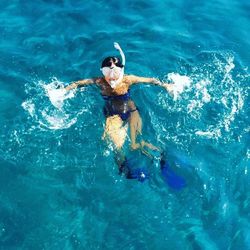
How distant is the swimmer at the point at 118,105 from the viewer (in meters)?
8.16

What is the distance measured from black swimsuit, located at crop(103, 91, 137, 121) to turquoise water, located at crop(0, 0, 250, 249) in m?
0.43

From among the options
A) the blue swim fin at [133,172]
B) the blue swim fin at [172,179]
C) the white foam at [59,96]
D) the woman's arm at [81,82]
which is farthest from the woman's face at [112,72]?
the blue swim fin at [172,179]

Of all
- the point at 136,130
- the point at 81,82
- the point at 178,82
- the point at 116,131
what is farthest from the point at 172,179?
the point at 81,82

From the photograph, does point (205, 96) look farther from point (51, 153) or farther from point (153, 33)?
point (51, 153)

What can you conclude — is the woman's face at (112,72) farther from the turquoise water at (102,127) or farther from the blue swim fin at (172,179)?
the blue swim fin at (172,179)

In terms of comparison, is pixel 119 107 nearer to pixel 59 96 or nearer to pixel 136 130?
pixel 136 130

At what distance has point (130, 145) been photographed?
8344 millimetres

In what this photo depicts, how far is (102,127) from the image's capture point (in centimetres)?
875

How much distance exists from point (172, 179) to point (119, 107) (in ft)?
5.25

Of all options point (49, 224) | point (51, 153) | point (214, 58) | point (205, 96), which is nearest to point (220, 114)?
point (205, 96)

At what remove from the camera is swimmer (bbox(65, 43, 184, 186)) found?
8164mm

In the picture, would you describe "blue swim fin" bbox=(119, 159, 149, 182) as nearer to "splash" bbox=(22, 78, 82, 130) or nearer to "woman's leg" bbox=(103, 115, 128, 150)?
"woman's leg" bbox=(103, 115, 128, 150)

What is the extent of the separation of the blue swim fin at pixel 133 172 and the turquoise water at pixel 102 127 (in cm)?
16

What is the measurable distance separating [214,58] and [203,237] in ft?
14.8
